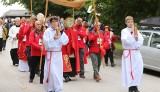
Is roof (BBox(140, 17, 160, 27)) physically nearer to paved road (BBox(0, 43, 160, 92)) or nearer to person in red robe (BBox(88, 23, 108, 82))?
paved road (BBox(0, 43, 160, 92))

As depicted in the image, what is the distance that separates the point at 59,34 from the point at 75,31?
374 cm

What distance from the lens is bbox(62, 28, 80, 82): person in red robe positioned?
39.3 ft

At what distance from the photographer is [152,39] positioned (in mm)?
14258

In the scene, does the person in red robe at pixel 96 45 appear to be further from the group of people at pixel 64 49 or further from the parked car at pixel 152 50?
the parked car at pixel 152 50

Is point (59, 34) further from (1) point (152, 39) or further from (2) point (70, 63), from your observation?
(1) point (152, 39)

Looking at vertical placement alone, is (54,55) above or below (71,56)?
above

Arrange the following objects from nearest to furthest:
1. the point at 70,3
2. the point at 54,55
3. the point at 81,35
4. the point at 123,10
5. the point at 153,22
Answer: the point at 54,55 → the point at 70,3 → the point at 81,35 → the point at 153,22 → the point at 123,10

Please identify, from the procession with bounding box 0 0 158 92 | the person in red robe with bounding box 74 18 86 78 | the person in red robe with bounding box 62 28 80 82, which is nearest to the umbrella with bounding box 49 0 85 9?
the procession with bounding box 0 0 158 92

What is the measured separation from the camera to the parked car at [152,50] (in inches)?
538

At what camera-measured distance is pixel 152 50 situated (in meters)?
14.0

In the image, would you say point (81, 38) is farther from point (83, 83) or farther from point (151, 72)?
point (151, 72)

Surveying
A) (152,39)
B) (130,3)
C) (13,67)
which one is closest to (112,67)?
(152,39)

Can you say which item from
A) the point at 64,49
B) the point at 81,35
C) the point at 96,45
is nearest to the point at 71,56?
the point at 64,49

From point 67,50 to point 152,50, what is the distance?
3.40 m
